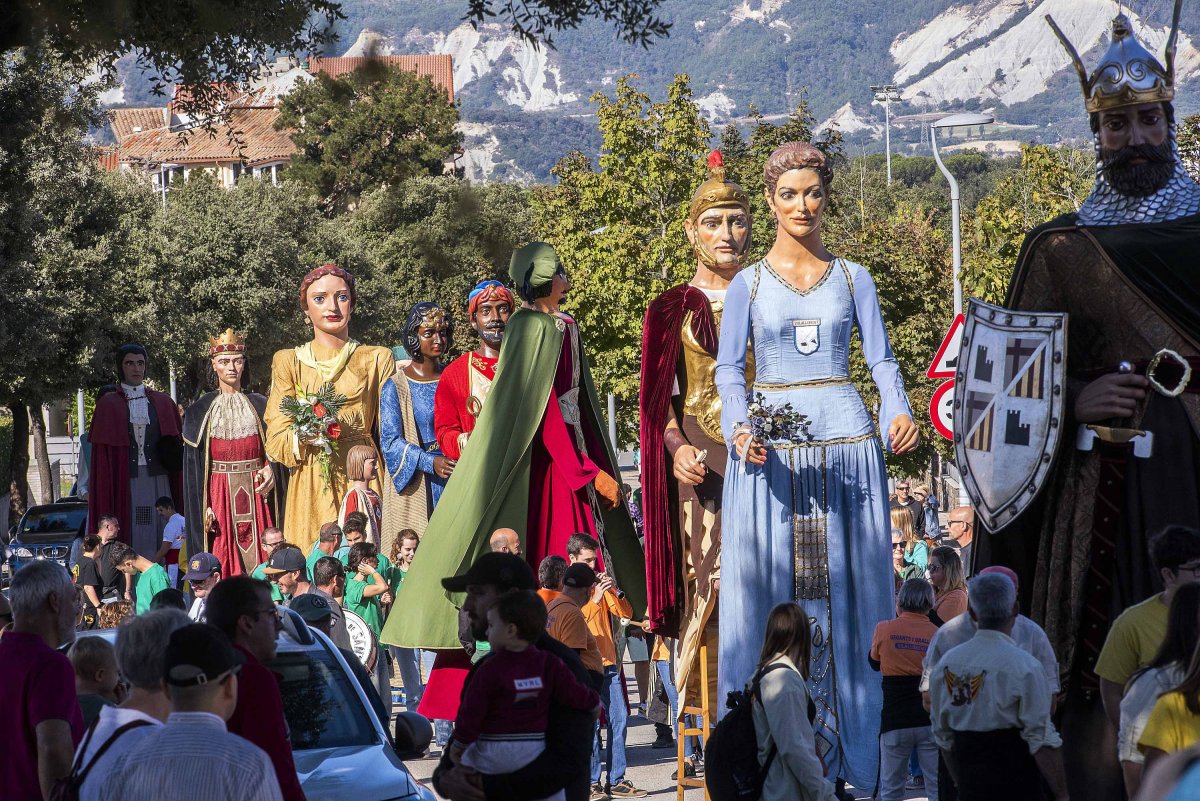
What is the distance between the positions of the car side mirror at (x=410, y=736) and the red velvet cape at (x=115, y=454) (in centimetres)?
874

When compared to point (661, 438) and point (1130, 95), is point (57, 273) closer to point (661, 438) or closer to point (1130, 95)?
point (661, 438)

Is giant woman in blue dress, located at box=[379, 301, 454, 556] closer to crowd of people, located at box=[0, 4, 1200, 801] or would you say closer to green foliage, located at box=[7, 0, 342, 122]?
crowd of people, located at box=[0, 4, 1200, 801]

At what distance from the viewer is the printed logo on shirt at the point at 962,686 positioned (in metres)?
6.74

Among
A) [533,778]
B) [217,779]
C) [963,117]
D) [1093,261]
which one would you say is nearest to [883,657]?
[1093,261]

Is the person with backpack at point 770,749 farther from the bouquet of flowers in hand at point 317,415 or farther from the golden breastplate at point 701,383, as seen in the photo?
the bouquet of flowers in hand at point 317,415

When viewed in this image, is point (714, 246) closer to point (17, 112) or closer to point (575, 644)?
point (575, 644)

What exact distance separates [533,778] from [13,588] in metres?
1.85

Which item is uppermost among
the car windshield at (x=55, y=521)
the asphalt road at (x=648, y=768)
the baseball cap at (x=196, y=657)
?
the baseball cap at (x=196, y=657)

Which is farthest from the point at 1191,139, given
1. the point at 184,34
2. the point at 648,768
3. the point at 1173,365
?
the point at 1173,365

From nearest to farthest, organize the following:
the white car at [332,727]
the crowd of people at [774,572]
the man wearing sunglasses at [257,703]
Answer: the man wearing sunglasses at [257,703]
the crowd of people at [774,572]
the white car at [332,727]

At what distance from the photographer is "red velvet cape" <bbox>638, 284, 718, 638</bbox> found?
9484mm

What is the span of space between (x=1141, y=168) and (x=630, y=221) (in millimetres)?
21598

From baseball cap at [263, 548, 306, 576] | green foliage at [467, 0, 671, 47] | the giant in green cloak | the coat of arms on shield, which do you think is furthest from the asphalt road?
green foliage at [467, 0, 671, 47]

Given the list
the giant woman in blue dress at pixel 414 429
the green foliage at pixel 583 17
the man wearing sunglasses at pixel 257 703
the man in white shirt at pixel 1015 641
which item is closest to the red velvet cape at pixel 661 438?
the green foliage at pixel 583 17
